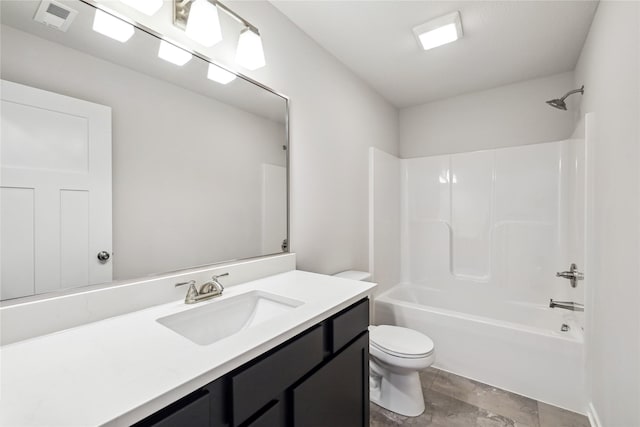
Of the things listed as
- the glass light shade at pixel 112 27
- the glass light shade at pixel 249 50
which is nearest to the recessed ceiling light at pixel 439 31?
the glass light shade at pixel 249 50

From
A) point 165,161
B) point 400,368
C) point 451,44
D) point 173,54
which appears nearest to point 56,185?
point 165,161

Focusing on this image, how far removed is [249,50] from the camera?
4.60ft

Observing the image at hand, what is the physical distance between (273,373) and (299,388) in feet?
0.50

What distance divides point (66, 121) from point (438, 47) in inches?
88.1

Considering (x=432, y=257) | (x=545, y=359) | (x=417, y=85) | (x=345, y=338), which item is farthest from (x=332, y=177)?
(x=545, y=359)

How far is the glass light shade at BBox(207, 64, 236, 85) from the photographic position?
1335 mm

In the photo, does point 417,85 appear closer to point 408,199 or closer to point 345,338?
point 408,199

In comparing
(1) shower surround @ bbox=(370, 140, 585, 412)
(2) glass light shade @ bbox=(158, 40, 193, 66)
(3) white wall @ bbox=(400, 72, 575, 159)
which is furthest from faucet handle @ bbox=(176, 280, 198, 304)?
(3) white wall @ bbox=(400, 72, 575, 159)

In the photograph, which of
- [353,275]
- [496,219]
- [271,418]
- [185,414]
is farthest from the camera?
[496,219]

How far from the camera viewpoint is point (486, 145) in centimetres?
280

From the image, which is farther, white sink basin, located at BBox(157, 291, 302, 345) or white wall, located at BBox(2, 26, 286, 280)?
white sink basin, located at BBox(157, 291, 302, 345)

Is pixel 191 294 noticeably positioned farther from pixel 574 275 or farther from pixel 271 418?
pixel 574 275

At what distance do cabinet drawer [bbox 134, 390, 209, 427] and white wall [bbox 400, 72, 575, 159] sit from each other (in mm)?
3067

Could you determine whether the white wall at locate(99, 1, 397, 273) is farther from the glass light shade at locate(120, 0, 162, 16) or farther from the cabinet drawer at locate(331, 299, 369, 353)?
the cabinet drawer at locate(331, 299, 369, 353)
